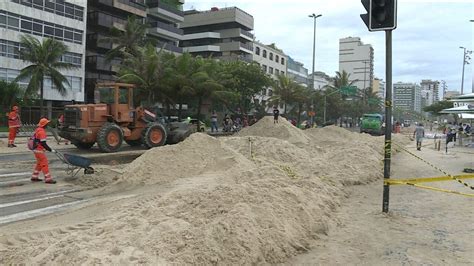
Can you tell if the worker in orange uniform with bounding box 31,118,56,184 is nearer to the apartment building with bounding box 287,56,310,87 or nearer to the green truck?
the green truck

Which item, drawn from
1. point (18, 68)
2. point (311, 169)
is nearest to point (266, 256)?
point (311, 169)

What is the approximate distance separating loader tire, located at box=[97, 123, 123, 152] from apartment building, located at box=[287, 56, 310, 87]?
282 ft

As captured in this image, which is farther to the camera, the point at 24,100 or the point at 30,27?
the point at 30,27

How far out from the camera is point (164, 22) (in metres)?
67.2

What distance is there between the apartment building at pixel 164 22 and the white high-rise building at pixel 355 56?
4768cm

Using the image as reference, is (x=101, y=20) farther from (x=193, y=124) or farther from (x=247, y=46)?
(x=247, y=46)

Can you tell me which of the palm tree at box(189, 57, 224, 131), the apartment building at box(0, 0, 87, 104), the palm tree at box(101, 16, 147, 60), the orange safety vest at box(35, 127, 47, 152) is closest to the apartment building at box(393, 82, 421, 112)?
the palm tree at box(101, 16, 147, 60)

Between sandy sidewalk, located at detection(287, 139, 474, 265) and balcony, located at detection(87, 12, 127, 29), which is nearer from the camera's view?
sandy sidewalk, located at detection(287, 139, 474, 265)

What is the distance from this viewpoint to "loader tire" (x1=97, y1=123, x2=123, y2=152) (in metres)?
16.2

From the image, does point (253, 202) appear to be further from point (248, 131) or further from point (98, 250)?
point (248, 131)

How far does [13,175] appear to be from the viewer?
11289 mm

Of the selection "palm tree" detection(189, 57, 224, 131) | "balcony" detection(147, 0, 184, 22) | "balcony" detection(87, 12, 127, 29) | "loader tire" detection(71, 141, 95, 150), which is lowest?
"loader tire" detection(71, 141, 95, 150)

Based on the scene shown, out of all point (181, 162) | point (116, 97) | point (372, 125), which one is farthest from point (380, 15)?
point (372, 125)

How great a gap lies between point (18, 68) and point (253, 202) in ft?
132
